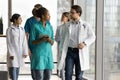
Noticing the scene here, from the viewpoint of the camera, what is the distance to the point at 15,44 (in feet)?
20.9

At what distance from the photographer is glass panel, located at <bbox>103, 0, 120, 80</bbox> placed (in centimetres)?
597

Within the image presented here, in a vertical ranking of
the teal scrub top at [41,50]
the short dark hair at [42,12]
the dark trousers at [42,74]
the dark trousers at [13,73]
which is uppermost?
the short dark hair at [42,12]

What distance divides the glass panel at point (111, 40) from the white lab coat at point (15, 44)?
1.43m

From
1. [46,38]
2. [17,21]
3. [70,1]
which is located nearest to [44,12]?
[46,38]

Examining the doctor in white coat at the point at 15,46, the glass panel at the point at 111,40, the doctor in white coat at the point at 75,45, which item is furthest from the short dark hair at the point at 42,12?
the glass panel at the point at 111,40

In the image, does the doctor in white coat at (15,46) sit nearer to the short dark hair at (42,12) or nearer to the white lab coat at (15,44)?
the white lab coat at (15,44)

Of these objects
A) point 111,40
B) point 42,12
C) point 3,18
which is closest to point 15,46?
point 42,12

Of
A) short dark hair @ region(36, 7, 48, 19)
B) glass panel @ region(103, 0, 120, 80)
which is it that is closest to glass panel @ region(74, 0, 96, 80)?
glass panel @ region(103, 0, 120, 80)

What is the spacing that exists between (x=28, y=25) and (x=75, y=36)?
1.73 meters

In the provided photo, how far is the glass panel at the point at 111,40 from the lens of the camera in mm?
5969

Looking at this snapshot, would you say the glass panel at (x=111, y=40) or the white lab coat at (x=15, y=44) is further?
the white lab coat at (x=15, y=44)

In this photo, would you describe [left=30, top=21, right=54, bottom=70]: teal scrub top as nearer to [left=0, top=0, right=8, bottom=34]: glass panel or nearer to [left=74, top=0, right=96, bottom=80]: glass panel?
[left=74, top=0, right=96, bottom=80]: glass panel

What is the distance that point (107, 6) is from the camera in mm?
6250

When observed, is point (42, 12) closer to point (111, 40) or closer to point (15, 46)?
point (15, 46)
